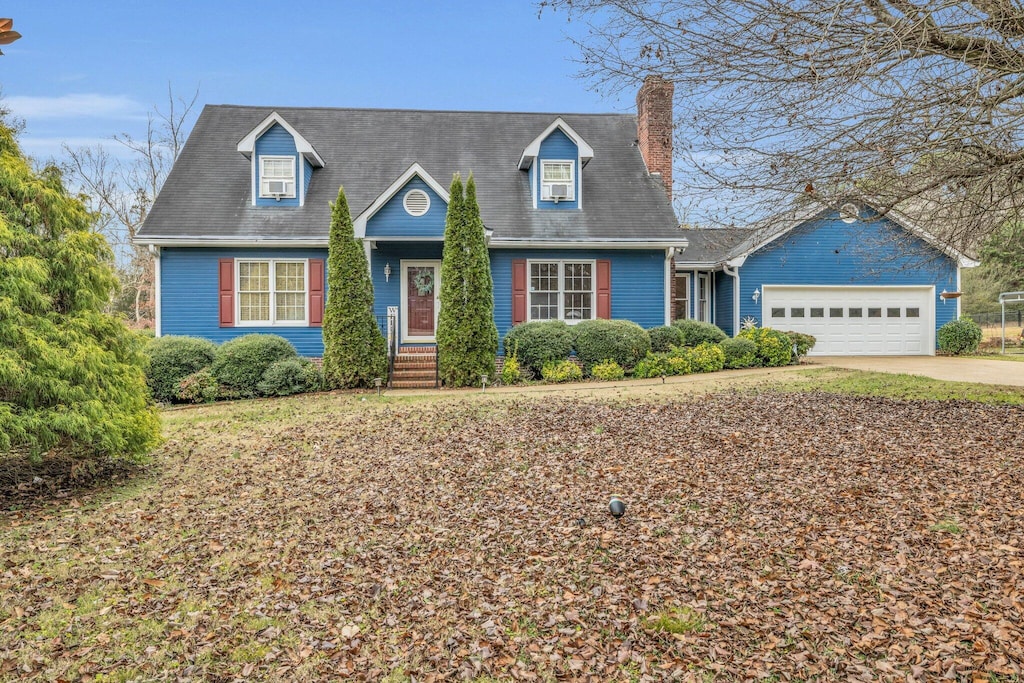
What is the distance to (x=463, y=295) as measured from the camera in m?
13.3

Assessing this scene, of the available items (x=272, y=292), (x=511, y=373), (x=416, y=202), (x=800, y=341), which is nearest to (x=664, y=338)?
(x=511, y=373)

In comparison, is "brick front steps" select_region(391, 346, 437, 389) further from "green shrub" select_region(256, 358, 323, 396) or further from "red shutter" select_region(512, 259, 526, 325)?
"red shutter" select_region(512, 259, 526, 325)

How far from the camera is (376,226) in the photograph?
14453 millimetres

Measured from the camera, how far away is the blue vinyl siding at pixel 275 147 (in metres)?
15.8

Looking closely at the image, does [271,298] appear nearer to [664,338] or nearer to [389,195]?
[389,195]

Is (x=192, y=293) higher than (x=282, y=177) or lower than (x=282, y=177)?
lower

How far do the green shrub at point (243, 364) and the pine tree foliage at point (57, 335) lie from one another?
6188mm

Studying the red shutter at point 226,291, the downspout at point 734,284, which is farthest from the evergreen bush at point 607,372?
the red shutter at point 226,291

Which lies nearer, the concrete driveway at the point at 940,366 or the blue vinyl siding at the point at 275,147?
the concrete driveway at the point at 940,366

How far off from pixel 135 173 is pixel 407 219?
1944 centimetres

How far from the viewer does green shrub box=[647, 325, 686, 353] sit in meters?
15.1

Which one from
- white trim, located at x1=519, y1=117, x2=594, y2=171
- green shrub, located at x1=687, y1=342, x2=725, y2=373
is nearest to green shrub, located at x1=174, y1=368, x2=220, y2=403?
white trim, located at x1=519, y1=117, x2=594, y2=171

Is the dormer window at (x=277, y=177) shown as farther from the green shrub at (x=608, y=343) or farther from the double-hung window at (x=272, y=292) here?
the green shrub at (x=608, y=343)

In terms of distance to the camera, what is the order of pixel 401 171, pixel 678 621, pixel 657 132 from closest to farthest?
pixel 678 621 < pixel 401 171 < pixel 657 132
